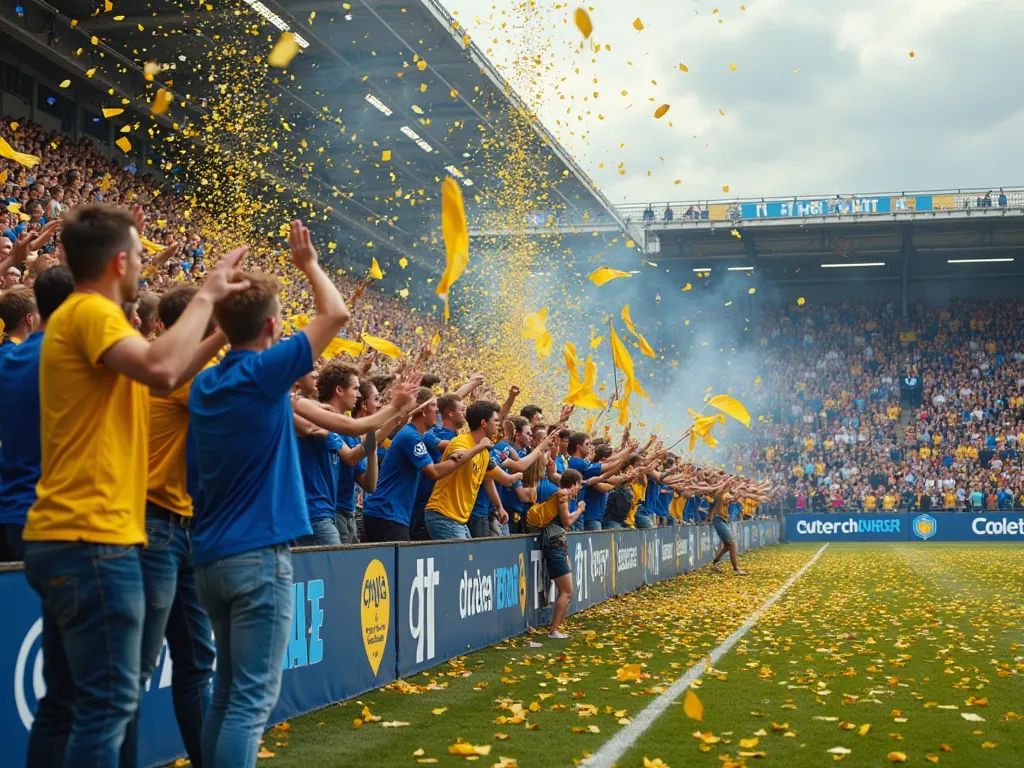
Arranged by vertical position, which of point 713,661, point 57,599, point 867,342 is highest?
point 867,342

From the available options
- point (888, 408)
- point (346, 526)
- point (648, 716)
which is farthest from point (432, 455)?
point (888, 408)

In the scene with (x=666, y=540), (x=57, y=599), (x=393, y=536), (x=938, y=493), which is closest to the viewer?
(x=57, y=599)

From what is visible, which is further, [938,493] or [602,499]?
[938,493]

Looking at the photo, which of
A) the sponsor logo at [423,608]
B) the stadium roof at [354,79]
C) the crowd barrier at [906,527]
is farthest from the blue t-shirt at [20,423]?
the crowd barrier at [906,527]

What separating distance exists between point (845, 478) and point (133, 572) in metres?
42.0

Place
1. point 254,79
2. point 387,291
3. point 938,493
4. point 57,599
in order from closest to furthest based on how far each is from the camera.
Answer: point 57,599 → point 254,79 → point 387,291 → point 938,493

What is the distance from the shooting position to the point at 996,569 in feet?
72.4

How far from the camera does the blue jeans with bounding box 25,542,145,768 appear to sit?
10.8 feet

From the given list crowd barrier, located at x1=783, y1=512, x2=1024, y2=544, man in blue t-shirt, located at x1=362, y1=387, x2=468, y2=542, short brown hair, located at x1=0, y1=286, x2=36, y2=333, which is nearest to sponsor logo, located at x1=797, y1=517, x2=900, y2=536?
crowd barrier, located at x1=783, y1=512, x2=1024, y2=544

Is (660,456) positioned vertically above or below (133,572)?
above

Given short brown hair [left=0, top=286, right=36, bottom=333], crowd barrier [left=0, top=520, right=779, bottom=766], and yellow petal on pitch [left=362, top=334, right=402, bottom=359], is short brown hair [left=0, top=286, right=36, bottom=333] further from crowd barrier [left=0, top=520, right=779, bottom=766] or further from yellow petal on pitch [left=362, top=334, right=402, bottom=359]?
yellow petal on pitch [left=362, top=334, right=402, bottom=359]

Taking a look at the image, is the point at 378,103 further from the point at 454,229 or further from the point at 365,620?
the point at 454,229

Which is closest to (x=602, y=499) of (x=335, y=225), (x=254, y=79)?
(x=254, y=79)

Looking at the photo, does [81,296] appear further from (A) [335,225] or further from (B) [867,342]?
(B) [867,342]
